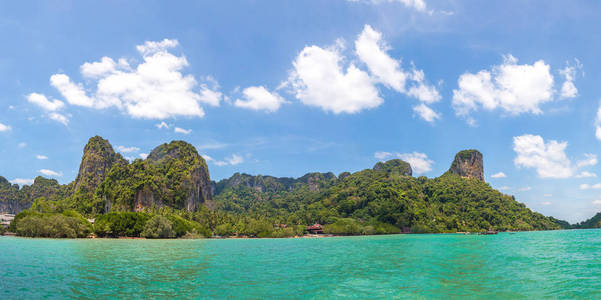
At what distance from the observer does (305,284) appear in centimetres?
2253

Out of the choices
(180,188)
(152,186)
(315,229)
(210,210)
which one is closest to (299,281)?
(315,229)

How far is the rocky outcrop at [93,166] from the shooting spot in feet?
575

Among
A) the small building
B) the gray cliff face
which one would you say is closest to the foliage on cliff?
the gray cliff face

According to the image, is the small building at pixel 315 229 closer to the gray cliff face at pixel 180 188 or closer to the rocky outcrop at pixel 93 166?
the gray cliff face at pixel 180 188

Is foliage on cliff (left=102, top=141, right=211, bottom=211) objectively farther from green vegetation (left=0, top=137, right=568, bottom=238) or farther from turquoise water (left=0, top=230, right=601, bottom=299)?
turquoise water (left=0, top=230, right=601, bottom=299)

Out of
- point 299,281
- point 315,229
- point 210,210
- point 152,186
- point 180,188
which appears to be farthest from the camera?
point 210,210

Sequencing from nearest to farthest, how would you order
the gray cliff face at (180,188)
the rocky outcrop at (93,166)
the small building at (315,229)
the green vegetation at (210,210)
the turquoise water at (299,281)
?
the turquoise water at (299,281) → the green vegetation at (210,210) → the gray cliff face at (180,188) → the small building at (315,229) → the rocky outcrop at (93,166)

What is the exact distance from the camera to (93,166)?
599ft

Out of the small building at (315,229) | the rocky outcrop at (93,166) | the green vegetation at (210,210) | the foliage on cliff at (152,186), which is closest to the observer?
the green vegetation at (210,210)

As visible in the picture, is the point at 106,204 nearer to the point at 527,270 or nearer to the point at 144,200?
the point at 144,200

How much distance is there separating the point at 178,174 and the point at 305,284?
167 meters

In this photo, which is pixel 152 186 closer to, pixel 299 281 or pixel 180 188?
pixel 180 188

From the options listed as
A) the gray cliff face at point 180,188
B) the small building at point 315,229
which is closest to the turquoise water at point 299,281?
the gray cliff face at point 180,188

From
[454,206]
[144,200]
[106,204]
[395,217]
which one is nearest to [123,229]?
[144,200]
